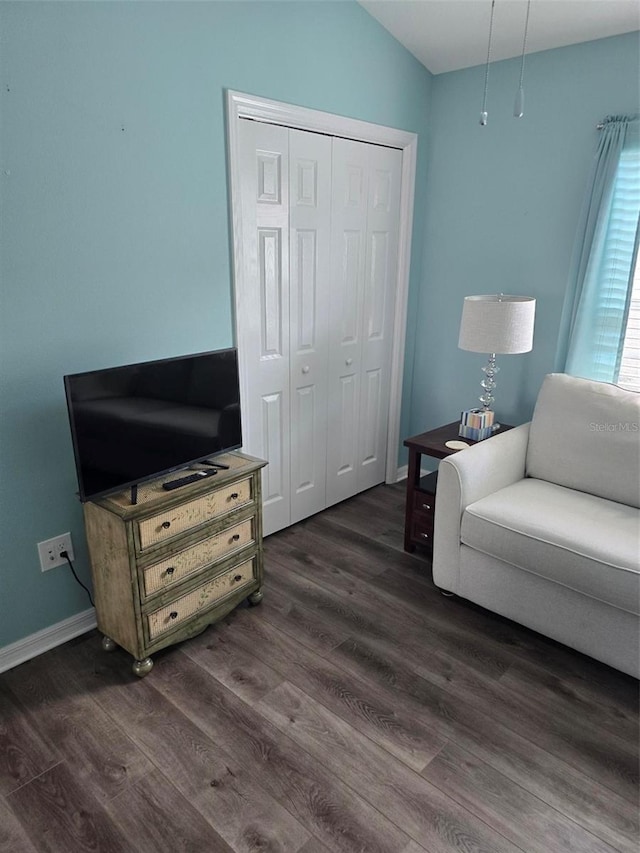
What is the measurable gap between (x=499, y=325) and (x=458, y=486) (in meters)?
0.80

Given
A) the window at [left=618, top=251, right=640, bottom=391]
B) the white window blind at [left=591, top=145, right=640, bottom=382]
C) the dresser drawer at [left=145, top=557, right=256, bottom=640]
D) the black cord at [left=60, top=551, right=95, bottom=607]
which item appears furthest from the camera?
the window at [left=618, top=251, right=640, bottom=391]

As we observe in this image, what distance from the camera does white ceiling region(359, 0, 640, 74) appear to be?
2.42 meters

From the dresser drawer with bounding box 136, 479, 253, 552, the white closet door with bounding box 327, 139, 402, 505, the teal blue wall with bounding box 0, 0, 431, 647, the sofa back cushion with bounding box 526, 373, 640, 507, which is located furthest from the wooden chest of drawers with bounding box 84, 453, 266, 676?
the sofa back cushion with bounding box 526, 373, 640, 507

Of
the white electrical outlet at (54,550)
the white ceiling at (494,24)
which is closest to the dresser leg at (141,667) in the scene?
the white electrical outlet at (54,550)

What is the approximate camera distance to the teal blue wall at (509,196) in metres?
2.69

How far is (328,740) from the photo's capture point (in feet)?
5.97

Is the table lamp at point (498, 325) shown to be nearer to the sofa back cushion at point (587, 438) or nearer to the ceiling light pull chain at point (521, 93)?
the sofa back cushion at point (587, 438)

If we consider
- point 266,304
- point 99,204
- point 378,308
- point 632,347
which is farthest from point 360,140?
point 632,347

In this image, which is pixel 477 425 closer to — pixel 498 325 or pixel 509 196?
pixel 498 325

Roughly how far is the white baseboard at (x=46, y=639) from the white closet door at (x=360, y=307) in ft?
4.88

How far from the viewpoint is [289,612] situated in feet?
8.02

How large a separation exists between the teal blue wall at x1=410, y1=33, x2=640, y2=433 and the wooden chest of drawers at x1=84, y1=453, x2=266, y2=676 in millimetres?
1639

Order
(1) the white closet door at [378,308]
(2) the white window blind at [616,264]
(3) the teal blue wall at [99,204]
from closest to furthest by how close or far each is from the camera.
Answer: (3) the teal blue wall at [99,204], (2) the white window blind at [616,264], (1) the white closet door at [378,308]

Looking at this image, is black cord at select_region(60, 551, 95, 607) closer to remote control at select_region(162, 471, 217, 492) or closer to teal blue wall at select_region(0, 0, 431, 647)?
teal blue wall at select_region(0, 0, 431, 647)
